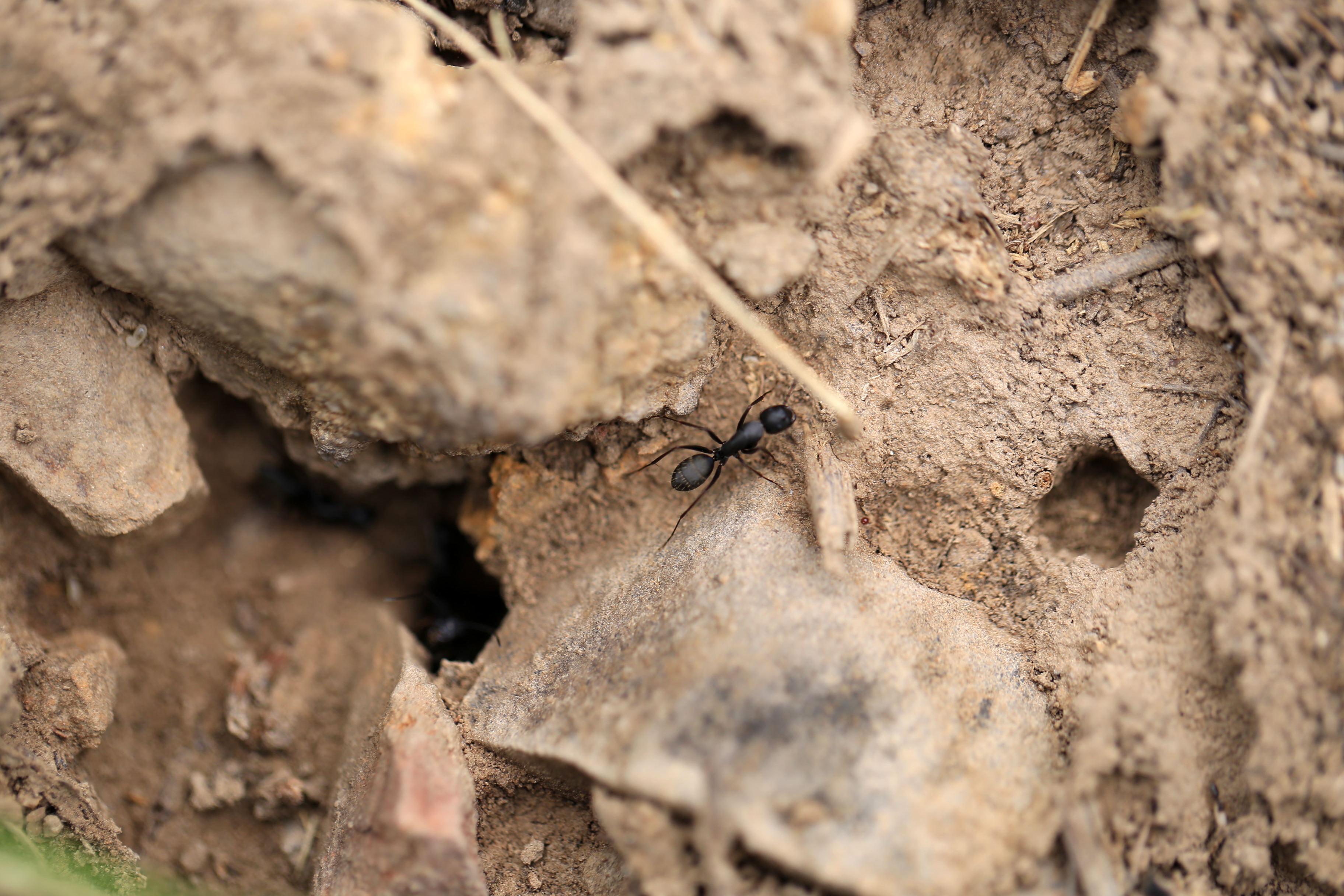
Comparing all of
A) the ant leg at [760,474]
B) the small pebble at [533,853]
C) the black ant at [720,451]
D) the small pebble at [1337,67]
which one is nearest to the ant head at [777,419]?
the black ant at [720,451]

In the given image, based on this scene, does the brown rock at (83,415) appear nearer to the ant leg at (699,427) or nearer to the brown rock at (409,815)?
the brown rock at (409,815)

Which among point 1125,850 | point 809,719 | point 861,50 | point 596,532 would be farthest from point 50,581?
point 1125,850

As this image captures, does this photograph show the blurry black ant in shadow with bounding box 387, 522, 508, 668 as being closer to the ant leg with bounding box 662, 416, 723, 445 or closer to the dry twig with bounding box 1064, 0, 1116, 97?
the ant leg with bounding box 662, 416, 723, 445

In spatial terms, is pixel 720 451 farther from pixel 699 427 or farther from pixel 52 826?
pixel 52 826

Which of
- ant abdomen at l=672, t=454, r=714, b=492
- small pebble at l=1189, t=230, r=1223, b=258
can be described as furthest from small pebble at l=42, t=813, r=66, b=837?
small pebble at l=1189, t=230, r=1223, b=258

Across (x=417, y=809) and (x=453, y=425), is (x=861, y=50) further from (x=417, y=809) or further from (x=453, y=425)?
(x=417, y=809)
